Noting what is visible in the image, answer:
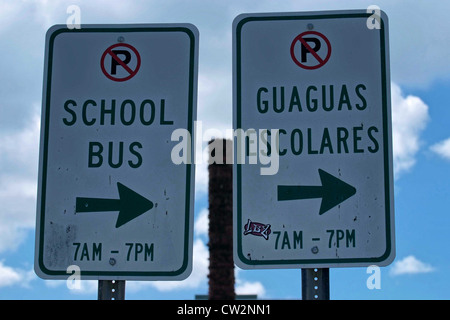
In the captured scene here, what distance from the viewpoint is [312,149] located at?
297 cm

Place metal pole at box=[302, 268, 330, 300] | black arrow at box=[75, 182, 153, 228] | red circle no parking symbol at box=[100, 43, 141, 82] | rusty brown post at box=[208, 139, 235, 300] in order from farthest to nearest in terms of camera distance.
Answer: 1. rusty brown post at box=[208, 139, 235, 300]
2. red circle no parking symbol at box=[100, 43, 141, 82]
3. black arrow at box=[75, 182, 153, 228]
4. metal pole at box=[302, 268, 330, 300]

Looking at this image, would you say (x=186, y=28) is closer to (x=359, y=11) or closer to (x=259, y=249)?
(x=359, y=11)

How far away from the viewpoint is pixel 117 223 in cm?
300

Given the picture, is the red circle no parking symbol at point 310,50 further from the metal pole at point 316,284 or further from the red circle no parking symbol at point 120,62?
the metal pole at point 316,284

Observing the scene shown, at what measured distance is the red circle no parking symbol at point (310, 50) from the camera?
3.08m

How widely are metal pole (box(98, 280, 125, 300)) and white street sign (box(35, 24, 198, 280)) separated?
0.10ft

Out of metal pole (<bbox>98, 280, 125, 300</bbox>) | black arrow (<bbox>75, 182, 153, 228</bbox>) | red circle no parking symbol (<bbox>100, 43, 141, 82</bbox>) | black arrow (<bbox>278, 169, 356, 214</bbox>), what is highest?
red circle no parking symbol (<bbox>100, 43, 141, 82</bbox>)

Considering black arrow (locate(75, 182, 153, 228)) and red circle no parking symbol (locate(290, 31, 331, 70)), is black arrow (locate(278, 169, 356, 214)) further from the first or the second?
black arrow (locate(75, 182, 153, 228))

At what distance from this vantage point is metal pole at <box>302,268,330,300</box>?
2.86m

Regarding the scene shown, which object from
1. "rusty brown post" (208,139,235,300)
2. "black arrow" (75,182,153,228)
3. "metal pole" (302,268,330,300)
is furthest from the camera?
"rusty brown post" (208,139,235,300)

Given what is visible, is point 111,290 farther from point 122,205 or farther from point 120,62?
point 120,62

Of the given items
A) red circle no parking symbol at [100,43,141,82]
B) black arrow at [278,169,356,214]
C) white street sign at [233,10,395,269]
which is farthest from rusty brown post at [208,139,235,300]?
black arrow at [278,169,356,214]
